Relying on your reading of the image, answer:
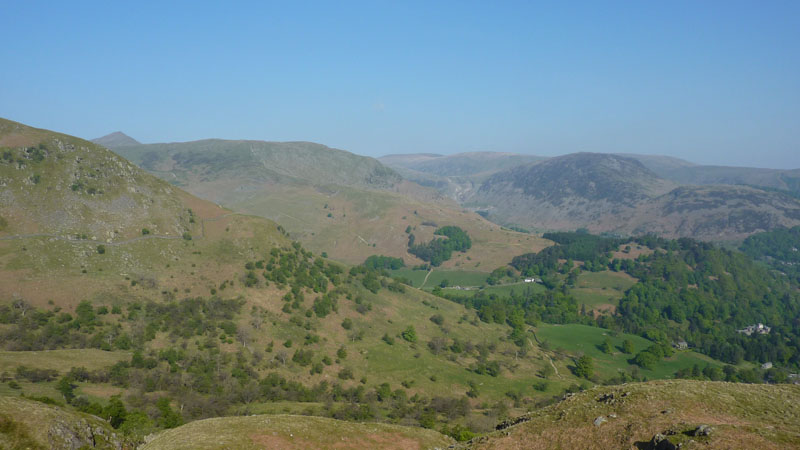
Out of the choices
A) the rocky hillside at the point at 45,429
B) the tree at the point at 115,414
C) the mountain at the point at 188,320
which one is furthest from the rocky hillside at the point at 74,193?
the rocky hillside at the point at 45,429

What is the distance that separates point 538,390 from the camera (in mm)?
137875

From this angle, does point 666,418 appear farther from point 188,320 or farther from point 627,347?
point 627,347

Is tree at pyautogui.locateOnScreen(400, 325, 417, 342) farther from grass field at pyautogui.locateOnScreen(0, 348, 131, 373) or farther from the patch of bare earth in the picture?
the patch of bare earth

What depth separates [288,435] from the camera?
5316 centimetres

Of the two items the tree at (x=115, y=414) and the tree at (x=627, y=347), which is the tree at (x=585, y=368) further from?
the tree at (x=115, y=414)

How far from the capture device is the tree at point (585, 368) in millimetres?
→ 157500

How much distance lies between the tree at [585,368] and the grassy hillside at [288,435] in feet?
360

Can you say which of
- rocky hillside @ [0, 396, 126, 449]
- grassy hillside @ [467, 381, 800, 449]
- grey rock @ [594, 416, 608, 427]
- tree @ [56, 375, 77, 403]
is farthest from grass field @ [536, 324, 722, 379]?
rocky hillside @ [0, 396, 126, 449]

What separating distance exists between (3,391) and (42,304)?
52.9 meters

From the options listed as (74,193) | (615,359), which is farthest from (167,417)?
(615,359)

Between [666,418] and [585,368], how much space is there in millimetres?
127142

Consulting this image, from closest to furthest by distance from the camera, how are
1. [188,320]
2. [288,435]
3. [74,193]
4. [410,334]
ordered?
[288,435] → [188,320] → [74,193] → [410,334]

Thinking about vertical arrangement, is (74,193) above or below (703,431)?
above

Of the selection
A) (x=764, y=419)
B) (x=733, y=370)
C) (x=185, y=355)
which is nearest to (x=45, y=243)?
(x=185, y=355)
